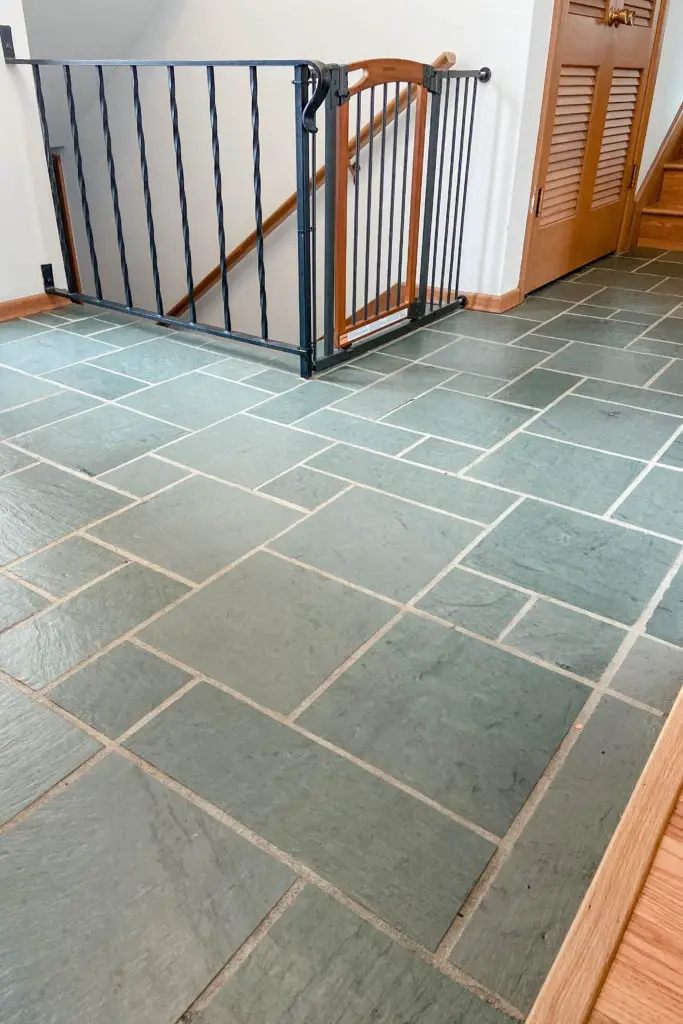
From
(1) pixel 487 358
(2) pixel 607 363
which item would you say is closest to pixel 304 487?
(1) pixel 487 358

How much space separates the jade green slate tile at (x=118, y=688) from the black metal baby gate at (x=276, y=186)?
1.57 meters

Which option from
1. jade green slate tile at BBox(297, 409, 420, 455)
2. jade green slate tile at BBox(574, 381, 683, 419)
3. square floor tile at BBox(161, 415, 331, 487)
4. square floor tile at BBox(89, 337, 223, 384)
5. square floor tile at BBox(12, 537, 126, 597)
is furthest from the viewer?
square floor tile at BBox(89, 337, 223, 384)

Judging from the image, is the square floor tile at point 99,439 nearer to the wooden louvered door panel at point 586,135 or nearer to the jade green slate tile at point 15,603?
the jade green slate tile at point 15,603

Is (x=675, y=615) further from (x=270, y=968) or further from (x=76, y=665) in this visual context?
(x=76, y=665)

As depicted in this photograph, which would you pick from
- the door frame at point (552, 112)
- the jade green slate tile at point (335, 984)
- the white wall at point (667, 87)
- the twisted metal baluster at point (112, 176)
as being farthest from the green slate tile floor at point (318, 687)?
the white wall at point (667, 87)

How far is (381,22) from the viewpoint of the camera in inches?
137

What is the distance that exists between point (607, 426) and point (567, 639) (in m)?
1.15

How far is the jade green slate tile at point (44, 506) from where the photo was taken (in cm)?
188

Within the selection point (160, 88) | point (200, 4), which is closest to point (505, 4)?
point (200, 4)

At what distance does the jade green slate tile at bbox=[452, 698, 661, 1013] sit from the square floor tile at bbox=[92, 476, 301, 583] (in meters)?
0.87

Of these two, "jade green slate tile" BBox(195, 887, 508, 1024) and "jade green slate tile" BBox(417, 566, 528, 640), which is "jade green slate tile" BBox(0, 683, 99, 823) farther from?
"jade green slate tile" BBox(417, 566, 528, 640)

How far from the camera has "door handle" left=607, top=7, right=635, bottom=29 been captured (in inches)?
141

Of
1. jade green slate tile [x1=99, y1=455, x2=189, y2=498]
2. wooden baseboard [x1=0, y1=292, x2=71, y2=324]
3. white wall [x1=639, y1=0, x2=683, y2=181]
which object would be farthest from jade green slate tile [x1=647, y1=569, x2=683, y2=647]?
white wall [x1=639, y1=0, x2=683, y2=181]

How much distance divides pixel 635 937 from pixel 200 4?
456cm
